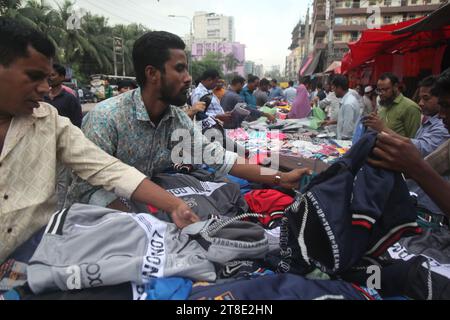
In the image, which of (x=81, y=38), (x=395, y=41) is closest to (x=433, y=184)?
(x=395, y=41)

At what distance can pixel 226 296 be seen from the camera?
3.76 ft

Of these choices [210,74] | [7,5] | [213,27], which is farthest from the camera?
[213,27]

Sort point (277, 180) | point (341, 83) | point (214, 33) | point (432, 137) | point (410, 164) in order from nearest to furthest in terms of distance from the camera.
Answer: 1. point (410, 164)
2. point (277, 180)
3. point (432, 137)
4. point (341, 83)
5. point (214, 33)

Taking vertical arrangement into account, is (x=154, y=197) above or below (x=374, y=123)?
below

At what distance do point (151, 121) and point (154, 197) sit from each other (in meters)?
0.73

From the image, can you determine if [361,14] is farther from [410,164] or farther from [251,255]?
[251,255]

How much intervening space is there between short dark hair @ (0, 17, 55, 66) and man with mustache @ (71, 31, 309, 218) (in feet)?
2.12

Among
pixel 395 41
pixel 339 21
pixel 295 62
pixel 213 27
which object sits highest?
pixel 213 27

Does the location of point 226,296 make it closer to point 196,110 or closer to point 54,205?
point 54,205

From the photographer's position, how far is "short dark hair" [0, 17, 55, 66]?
53.8 inches

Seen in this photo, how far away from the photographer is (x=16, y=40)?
54.1 inches

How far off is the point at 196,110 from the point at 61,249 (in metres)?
2.98
